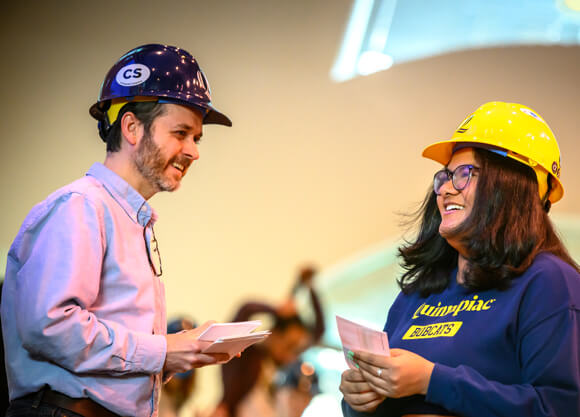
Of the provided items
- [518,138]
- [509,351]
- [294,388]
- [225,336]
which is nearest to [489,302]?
[509,351]

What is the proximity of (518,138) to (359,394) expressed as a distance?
897mm

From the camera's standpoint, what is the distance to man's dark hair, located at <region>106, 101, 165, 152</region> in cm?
184

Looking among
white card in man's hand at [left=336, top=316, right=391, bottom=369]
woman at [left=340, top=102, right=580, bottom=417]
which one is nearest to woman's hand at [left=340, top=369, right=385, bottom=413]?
woman at [left=340, top=102, right=580, bottom=417]

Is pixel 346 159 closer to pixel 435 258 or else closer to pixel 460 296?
pixel 435 258

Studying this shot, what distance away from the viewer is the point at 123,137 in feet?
6.02

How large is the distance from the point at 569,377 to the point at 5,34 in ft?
12.4

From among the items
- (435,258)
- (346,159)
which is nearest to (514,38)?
(346,159)

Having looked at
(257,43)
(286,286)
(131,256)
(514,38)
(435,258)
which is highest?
(514,38)

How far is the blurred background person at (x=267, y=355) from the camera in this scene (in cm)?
385

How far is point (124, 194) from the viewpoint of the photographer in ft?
5.68

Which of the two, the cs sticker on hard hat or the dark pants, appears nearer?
the dark pants

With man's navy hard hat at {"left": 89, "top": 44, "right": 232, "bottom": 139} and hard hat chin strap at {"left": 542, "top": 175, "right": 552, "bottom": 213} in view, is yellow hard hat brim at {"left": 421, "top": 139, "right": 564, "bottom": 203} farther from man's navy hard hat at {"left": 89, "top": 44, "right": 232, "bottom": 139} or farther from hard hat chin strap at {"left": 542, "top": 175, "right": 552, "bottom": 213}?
man's navy hard hat at {"left": 89, "top": 44, "right": 232, "bottom": 139}

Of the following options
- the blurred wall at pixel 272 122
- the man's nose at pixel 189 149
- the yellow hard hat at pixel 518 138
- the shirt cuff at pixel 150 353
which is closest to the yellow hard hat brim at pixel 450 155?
the yellow hard hat at pixel 518 138

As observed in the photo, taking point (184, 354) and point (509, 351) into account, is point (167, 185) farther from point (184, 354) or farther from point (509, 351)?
point (509, 351)
